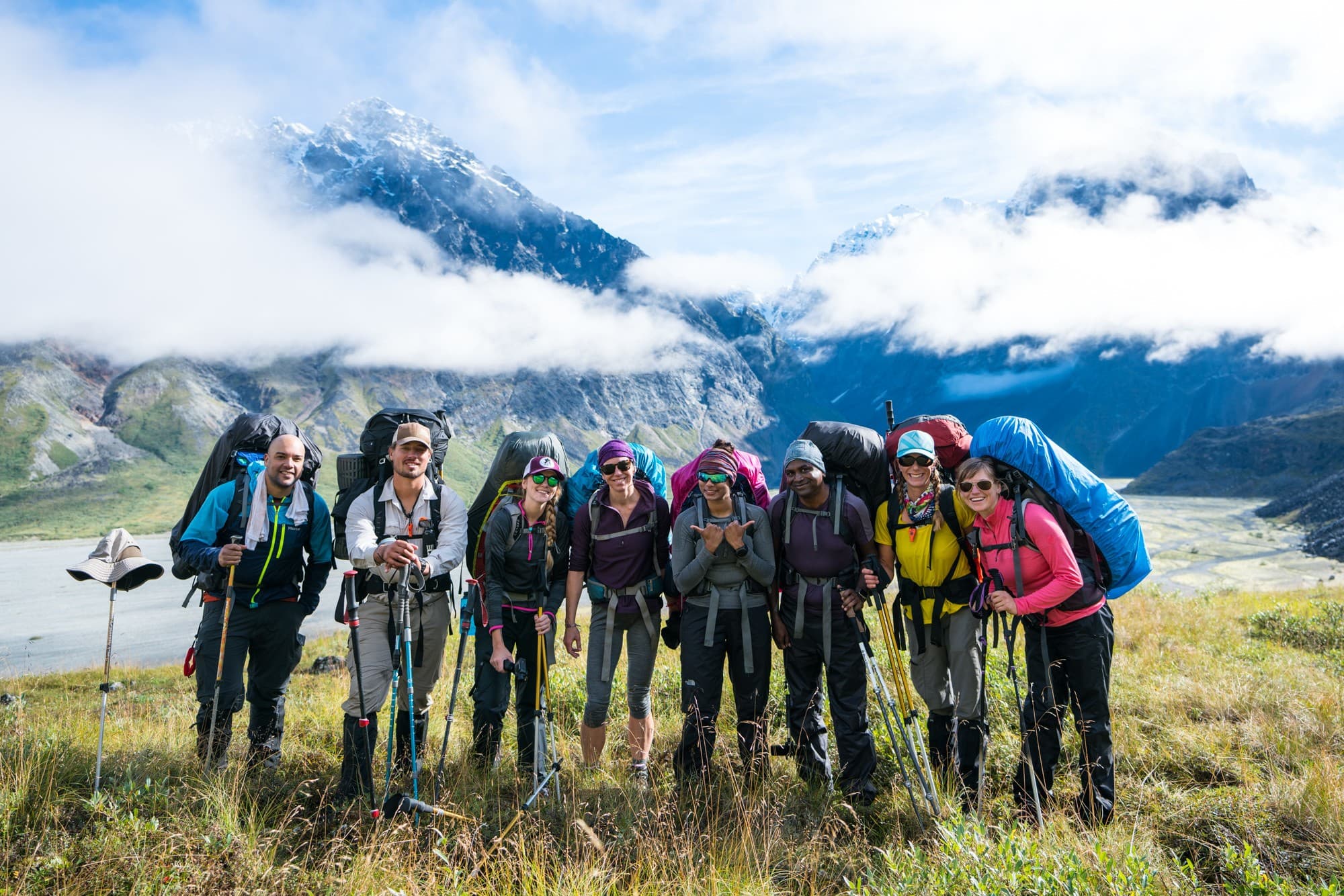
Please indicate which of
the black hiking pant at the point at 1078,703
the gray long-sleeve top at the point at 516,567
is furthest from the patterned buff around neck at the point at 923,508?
the gray long-sleeve top at the point at 516,567

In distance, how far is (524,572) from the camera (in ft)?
18.4

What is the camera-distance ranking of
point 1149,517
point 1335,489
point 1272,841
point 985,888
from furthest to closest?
point 1149,517 < point 1335,489 < point 1272,841 < point 985,888

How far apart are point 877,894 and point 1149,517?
426 feet

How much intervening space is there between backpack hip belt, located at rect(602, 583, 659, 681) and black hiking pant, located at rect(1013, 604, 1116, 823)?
8.75 ft

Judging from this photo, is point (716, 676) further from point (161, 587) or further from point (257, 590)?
point (161, 587)

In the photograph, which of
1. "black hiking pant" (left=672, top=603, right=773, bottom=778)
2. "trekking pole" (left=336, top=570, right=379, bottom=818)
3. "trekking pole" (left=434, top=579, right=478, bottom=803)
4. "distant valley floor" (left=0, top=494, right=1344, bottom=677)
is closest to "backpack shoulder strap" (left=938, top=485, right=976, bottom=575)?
"black hiking pant" (left=672, top=603, right=773, bottom=778)

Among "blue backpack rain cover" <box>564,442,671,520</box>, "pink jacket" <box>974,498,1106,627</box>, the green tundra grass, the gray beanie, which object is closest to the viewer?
the green tundra grass

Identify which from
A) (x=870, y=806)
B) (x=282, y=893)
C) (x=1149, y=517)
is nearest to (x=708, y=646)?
(x=870, y=806)

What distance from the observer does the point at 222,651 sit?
5.33 metres

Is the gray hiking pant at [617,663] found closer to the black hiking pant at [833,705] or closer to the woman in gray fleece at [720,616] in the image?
the woman in gray fleece at [720,616]

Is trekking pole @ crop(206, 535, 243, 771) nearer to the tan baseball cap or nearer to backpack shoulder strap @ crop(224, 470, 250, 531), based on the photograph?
backpack shoulder strap @ crop(224, 470, 250, 531)

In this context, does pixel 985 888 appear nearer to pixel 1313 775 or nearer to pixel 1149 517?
pixel 1313 775

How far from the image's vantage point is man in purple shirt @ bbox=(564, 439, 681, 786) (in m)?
5.51

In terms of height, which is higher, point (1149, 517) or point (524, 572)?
point (524, 572)
